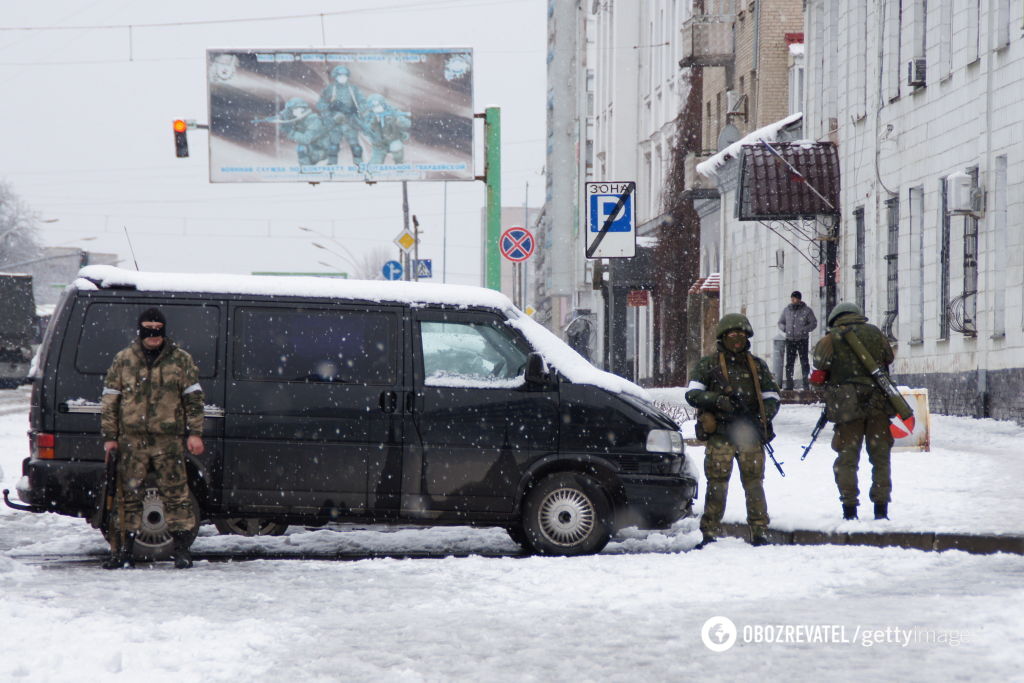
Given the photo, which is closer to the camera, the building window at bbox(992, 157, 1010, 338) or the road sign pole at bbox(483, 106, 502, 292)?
the building window at bbox(992, 157, 1010, 338)

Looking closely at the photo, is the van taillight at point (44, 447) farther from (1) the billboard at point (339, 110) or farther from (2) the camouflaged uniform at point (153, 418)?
(1) the billboard at point (339, 110)

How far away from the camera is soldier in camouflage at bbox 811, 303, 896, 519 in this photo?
12.4 meters

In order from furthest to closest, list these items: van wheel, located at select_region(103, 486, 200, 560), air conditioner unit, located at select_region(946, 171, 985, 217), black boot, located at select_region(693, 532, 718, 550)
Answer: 1. air conditioner unit, located at select_region(946, 171, 985, 217)
2. black boot, located at select_region(693, 532, 718, 550)
3. van wheel, located at select_region(103, 486, 200, 560)

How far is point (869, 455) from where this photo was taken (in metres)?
12.4

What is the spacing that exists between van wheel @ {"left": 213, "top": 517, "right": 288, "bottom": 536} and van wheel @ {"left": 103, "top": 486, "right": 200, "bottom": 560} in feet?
4.42

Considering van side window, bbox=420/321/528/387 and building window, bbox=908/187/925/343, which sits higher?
building window, bbox=908/187/925/343

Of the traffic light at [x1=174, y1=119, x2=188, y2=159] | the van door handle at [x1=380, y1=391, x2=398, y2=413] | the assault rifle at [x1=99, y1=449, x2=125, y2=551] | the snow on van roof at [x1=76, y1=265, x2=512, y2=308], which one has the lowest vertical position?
the assault rifle at [x1=99, y1=449, x2=125, y2=551]

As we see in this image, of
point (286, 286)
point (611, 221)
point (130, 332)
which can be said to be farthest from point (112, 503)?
point (611, 221)

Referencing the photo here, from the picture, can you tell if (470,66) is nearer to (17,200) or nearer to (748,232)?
(748,232)

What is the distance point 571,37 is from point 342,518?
281ft

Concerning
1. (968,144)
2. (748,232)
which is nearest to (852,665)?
(968,144)

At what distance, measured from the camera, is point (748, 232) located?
41.2m

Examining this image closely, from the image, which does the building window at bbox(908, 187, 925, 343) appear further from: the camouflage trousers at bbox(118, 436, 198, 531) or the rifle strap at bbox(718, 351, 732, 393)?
the camouflage trousers at bbox(118, 436, 198, 531)

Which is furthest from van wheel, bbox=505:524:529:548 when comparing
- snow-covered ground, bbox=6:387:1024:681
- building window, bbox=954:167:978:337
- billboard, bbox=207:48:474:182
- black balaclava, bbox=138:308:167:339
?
billboard, bbox=207:48:474:182
